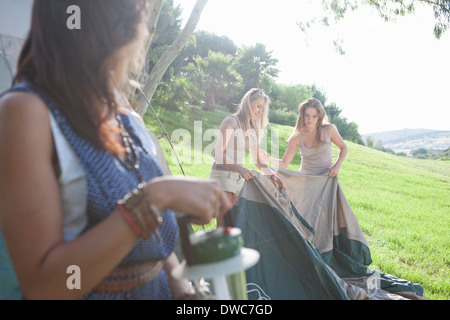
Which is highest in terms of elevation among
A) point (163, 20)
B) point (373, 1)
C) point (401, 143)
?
point (163, 20)

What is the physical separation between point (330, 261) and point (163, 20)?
27432mm

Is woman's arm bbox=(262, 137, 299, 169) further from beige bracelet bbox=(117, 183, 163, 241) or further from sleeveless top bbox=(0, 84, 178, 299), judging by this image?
beige bracelet bbox=(117, 183, 163, 241)

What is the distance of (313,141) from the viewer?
542cm

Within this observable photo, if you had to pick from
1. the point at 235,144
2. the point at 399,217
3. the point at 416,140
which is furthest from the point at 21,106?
the point at 416,140

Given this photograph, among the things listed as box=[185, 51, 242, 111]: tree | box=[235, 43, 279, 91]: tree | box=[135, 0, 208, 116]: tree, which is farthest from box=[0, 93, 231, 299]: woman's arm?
box=[235, 43, 279, 91]: tree

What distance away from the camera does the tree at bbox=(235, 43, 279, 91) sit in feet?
122

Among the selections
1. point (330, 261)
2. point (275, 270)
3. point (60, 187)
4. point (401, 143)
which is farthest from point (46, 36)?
point (401, 143)

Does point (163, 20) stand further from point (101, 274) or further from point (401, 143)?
point (401, 143)

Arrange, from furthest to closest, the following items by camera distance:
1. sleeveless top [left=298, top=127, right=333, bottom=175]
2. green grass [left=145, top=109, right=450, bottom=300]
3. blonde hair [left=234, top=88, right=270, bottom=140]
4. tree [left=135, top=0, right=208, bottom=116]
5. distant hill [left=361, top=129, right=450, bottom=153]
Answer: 1. distant hill [left=361, top=129, right=450, bottom=153]
2. sleeveless top [left=298, top=127, right=333, bottom=175]
3. blonde hair [left=234, top=88, right=270, bottom=140]
4. green grass [left=145, top=109, right=450, bottom=300]
5. tree [left=135, top=0, right=208, bottom=116]

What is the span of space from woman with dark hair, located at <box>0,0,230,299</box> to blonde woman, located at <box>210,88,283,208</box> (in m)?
3.37

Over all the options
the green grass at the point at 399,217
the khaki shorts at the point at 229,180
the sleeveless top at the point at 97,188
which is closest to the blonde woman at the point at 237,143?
the khaki shorts at the point at 229,180

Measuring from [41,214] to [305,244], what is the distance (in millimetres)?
2573

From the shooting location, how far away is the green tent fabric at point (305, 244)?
9.78ft
